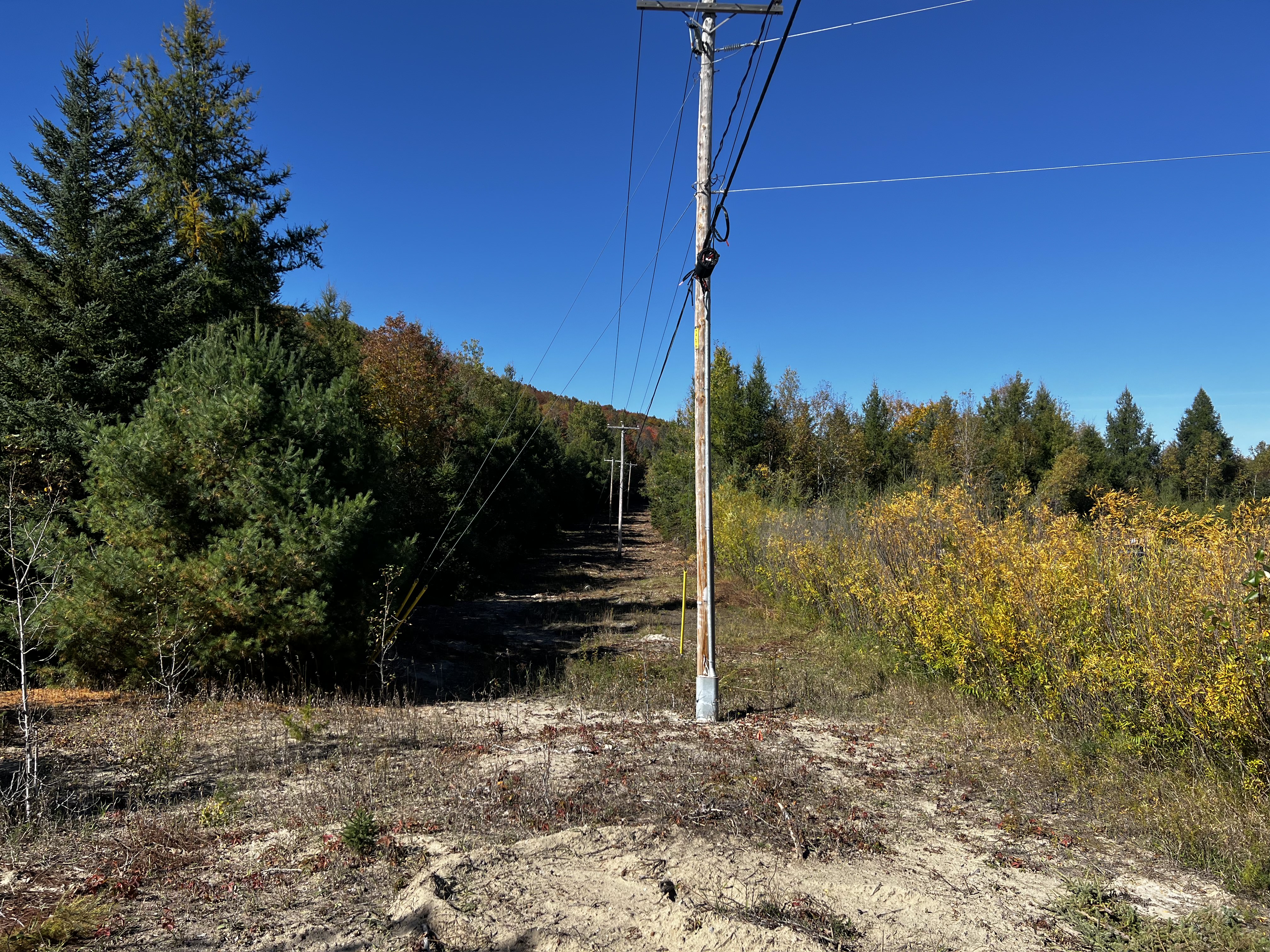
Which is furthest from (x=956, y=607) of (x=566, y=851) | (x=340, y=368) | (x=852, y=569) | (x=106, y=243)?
(x=340, y=368)

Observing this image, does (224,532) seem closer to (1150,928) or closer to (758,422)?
(1150,928)

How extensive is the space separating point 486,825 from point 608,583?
21.3 m

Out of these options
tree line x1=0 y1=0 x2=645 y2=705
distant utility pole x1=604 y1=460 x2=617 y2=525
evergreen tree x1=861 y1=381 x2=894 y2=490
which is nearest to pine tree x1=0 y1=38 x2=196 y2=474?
tree line x1=0 y1=0 x2=645 y2=705

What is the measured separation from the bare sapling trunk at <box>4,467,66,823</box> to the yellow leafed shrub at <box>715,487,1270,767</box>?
8.11m

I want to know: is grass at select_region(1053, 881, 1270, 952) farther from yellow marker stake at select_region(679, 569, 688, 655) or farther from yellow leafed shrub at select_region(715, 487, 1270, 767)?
yellow marker stake at select_region(679, 569, 688, 655)

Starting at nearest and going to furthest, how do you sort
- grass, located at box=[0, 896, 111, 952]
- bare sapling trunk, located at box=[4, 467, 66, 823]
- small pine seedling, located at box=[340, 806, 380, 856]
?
grass, located at box=[0, 896, 111, 952] → small pine seedling, located at box=[340, 806, 380, 856] → bare sapling trunk, located at box=[4, 467, 66, 823]

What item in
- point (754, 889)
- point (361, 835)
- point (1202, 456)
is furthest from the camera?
point (1202, 456)

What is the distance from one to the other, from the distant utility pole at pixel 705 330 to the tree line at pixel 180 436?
453 cm

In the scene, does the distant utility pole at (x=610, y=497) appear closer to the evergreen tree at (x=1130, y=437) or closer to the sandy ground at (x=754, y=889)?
the evergreen tree at (x=1130, y=437)

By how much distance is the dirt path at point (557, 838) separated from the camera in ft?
12.6

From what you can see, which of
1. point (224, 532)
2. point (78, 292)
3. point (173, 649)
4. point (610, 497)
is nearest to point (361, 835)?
point (173, 649)

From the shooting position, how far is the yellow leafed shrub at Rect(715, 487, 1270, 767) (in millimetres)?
5133

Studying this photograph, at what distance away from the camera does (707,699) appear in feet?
27.7

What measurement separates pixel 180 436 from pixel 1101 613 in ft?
36.3
